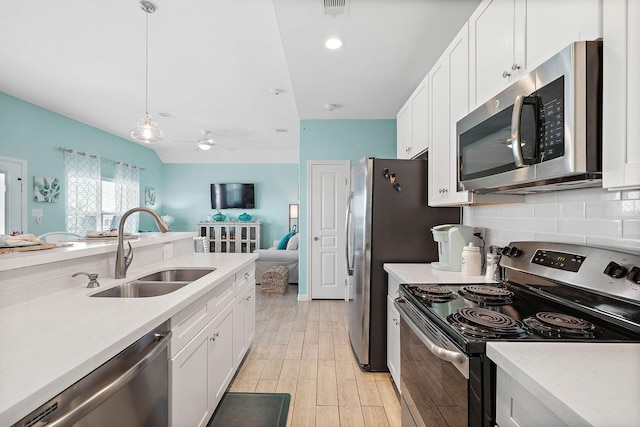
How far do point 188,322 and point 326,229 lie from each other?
125 inches

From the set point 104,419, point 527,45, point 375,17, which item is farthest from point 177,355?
point 375,17

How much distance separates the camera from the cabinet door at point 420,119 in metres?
2.46

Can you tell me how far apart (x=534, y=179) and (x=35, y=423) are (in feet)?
5.16

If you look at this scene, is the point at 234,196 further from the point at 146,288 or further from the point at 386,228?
the point at 146,288

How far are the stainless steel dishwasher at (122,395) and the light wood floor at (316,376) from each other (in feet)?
3.30

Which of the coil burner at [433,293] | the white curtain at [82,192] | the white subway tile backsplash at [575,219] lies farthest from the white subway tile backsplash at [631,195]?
the white curtain at [82,192]

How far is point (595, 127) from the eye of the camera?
0.97 m

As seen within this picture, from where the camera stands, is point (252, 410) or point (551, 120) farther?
point (252, 410)

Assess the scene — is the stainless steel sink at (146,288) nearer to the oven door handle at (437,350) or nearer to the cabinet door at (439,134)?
the oven door handle at (437,350)

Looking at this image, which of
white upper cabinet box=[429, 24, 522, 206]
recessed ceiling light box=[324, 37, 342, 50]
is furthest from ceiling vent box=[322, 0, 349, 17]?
white upper cabinet box=[429, 24, 522, 206]

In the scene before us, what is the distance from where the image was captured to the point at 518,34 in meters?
1.30

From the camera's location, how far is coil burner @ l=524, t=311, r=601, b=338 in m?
0.96

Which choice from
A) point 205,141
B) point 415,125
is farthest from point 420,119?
point 205,141

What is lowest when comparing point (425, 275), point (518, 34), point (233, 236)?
point (233, 236)
